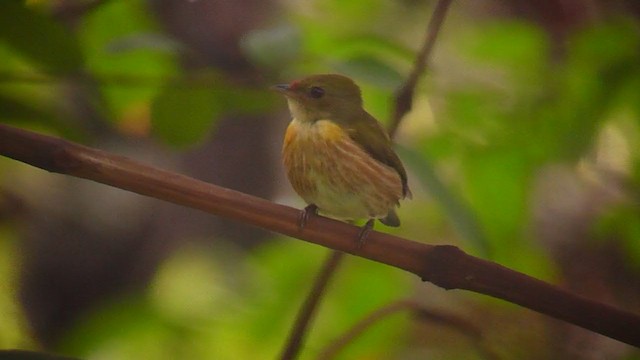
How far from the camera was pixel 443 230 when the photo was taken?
990 mm

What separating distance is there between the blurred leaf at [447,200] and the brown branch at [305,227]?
3.2 inches

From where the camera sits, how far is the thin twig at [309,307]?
92 centimetres

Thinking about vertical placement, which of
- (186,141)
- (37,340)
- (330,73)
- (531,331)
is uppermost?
(330,73)

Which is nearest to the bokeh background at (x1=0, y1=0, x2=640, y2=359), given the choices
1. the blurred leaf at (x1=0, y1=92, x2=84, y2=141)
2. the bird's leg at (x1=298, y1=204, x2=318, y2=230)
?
the blurred leaf at (x1=0, y1=92, x2=84, y2=141)

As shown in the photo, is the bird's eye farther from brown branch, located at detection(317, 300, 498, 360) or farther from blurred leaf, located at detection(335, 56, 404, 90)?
brown branch, located at detection(317, 300, 498, 360)

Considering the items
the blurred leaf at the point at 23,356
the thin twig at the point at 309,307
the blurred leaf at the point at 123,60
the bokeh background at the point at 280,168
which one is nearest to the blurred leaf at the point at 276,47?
the bokeh background at the point at 280,168

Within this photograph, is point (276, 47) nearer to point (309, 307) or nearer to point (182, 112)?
point (182, 112)

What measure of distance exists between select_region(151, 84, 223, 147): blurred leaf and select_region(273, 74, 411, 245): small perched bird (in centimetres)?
8

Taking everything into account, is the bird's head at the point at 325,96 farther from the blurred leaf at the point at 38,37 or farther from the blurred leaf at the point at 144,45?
the blurred leaf at the point at 38,37

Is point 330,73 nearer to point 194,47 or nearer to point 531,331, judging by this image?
point 194,47

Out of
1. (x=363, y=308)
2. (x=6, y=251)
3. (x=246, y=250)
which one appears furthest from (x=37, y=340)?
(x=363, y=308)

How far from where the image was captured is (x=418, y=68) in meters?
0.95

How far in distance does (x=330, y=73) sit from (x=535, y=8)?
1.05 feet

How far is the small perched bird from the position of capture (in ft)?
2.97
